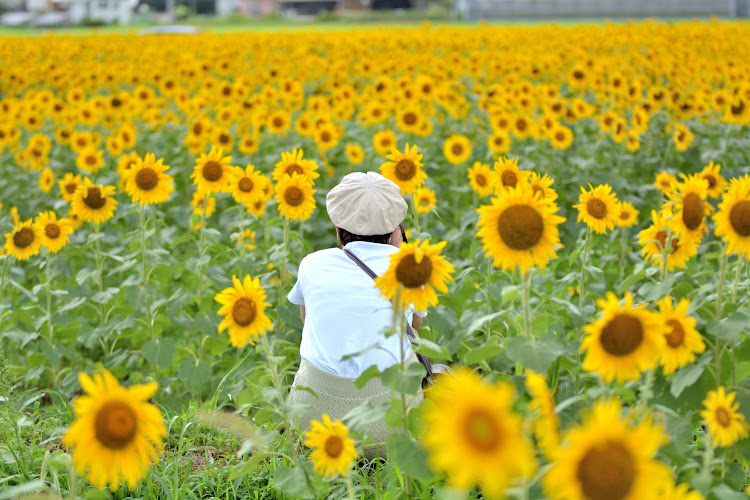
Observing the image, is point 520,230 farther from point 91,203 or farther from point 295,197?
point 91,203

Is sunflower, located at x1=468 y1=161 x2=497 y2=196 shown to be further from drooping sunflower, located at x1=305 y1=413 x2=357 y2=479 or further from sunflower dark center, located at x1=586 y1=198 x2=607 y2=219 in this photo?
drooping sunflower, located at x1=305 y1=413 x2=357 y2=479

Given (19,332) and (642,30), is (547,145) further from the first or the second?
(642,30)

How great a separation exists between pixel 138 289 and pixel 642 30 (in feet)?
46.5

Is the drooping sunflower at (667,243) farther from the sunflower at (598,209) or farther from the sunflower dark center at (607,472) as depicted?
the sunflower dark center at (607,472)

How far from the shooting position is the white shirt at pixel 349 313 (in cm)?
293

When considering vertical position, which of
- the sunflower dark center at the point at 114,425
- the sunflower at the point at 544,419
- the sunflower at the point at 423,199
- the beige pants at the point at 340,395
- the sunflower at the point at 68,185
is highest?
the sunflower at the point at 544,419

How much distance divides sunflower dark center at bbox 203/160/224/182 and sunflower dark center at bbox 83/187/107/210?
0.52 metres

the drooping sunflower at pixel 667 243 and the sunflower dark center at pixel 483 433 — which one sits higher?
the sunflower dark center at pixel 483 433

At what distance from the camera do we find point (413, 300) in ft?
7.27

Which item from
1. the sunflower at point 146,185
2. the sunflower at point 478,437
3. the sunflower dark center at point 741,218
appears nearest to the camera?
the sunflower at point 478,437

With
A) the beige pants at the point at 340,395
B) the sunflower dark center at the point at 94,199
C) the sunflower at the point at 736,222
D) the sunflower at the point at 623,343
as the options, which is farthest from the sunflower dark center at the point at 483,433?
the sunflower dark center at the point at 94,199

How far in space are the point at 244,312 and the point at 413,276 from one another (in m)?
0.59

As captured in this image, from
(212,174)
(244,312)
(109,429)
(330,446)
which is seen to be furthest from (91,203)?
(109,429)

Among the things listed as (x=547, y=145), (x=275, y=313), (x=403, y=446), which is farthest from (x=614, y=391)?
(x=547, y=145)
